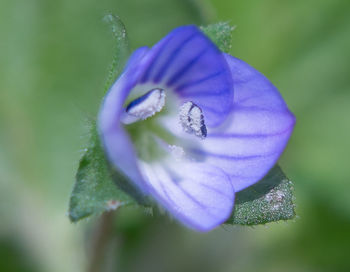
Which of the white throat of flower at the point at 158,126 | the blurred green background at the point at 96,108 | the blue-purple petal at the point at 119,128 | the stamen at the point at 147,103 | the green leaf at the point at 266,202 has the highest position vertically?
the blue-purple petal at the point at 119,128

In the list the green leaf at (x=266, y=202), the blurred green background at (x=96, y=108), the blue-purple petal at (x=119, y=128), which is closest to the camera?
the blue-purple petal at (x=119, y=128)

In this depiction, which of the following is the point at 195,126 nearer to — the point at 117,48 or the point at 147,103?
the point at 147,103

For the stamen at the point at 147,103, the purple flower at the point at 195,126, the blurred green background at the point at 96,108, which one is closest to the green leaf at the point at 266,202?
the purple flower at the point at 195,126

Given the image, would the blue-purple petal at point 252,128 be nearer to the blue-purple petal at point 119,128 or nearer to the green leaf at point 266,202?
the green leaf at point 266,202

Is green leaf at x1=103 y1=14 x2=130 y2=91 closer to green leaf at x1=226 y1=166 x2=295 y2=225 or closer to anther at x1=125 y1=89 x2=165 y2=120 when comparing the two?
anther at x1=125 y1=89 x2=165 y2=120

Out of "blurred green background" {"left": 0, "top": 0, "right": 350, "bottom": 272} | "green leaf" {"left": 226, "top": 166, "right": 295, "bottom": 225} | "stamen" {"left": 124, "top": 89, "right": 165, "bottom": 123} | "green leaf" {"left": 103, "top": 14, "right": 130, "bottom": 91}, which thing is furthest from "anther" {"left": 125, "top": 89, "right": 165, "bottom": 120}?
"blurred green background" {"left": 0, "top": 0, "right": 350, "bottom": 272}

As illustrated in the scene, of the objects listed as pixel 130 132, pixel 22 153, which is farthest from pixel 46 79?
pixel 130 132

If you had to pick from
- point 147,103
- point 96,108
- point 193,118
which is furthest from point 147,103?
point 96,108
